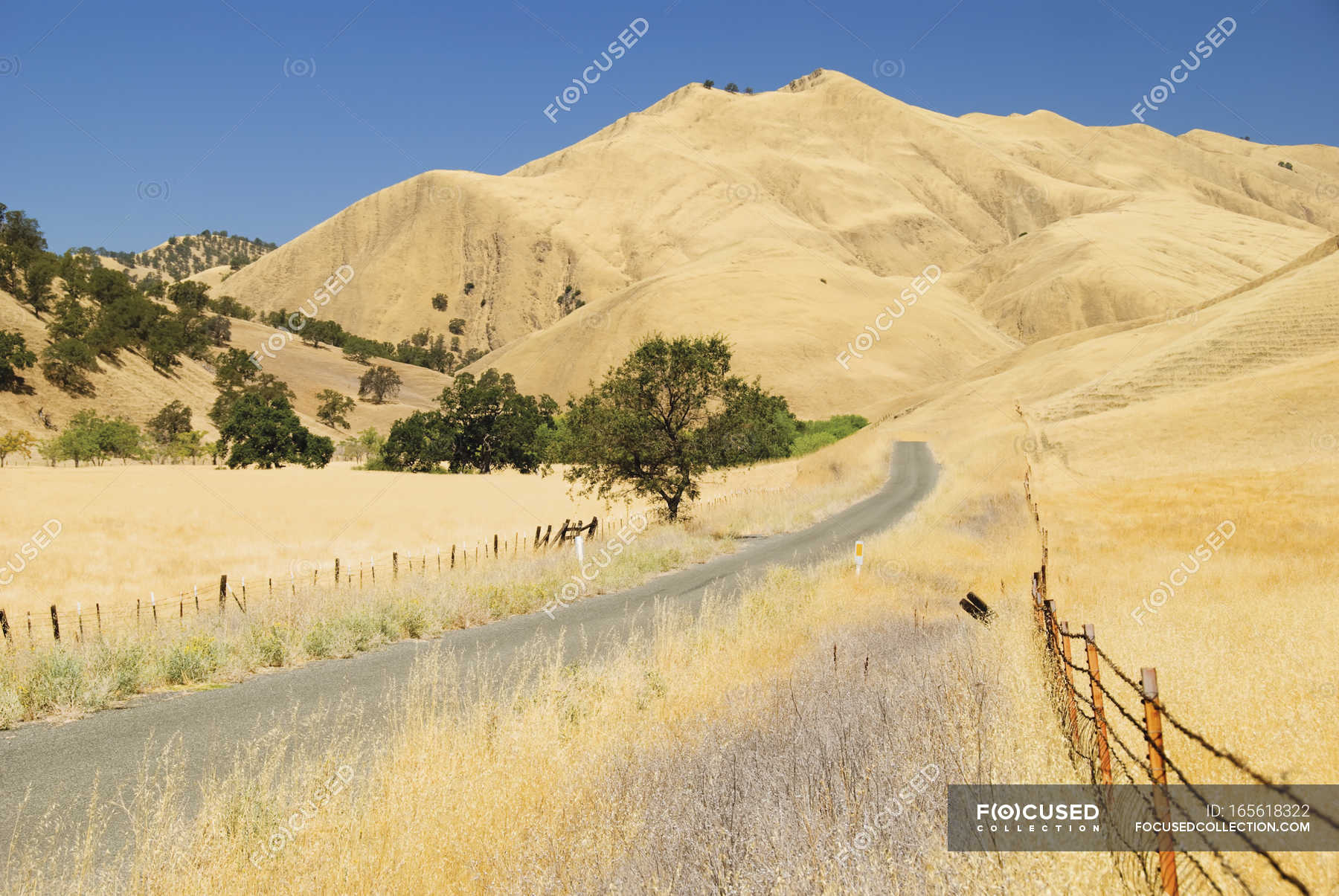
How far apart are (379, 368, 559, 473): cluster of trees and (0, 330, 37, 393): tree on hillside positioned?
120 ft

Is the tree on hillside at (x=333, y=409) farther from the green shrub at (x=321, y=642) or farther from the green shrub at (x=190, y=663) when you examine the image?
the green shrub at (x=190, y=663)

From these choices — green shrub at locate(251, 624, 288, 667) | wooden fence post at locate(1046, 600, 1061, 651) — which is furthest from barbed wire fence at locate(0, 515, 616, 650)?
wooden fence post at locate(1046, 600, 1061, 651)

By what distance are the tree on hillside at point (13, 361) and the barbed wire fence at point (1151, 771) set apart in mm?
95604

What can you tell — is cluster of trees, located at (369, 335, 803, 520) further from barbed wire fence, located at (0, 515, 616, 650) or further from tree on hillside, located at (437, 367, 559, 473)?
tree on hillside, located at (437, 367, 559, 473)

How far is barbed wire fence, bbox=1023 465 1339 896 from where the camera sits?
14.0 feet

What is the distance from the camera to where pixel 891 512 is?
3631cm

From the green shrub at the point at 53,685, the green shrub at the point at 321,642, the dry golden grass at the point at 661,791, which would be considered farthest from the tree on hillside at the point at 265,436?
the dry golden grass at the point at 661,791

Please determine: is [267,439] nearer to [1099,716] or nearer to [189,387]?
[189,387]

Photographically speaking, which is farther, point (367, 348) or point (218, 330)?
point (367, 348)

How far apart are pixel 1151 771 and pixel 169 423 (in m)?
101

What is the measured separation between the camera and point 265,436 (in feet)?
240

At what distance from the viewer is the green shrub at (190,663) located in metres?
11.8

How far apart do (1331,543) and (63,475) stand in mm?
63111

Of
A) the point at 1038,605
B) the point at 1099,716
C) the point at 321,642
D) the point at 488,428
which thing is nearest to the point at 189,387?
the point at 488,428
